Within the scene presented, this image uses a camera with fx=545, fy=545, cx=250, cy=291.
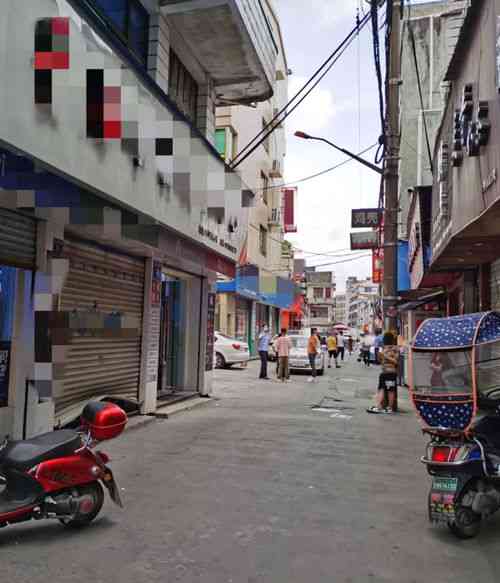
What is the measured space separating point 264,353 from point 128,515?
43.1 feet

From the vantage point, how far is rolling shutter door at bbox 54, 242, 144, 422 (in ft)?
26.1

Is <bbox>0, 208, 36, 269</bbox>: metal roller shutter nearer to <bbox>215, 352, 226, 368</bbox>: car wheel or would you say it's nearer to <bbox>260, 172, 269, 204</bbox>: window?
<bbox>215, 352, 226, 368</bbox>: car wheel

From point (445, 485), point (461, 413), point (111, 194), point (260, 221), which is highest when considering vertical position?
point (260, 221)

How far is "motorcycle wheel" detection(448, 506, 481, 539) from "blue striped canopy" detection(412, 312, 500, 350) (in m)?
1.35

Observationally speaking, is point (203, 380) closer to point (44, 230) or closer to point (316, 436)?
point (316, 436)

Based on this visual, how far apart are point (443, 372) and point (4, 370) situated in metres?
5.08

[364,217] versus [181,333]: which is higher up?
[364,217]

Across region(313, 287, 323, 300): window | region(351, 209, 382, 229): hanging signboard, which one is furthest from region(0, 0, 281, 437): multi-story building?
region(313, 287, 323, 300): window

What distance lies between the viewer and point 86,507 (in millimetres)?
4418

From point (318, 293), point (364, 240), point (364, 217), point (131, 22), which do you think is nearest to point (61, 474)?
point (131, 22)

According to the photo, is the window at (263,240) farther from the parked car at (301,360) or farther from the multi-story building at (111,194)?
the multi-story building at (111,194)

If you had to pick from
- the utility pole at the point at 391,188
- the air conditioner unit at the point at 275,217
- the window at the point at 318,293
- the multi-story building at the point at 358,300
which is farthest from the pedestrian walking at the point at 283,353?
the multi-story building at the point at 358,300

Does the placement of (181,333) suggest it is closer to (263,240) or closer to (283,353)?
(283,353)

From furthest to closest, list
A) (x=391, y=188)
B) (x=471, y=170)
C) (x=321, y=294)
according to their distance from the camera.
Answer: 1. (x=321, y=294)
2. (x=391, y=188)
3. (x=471, y=170)
